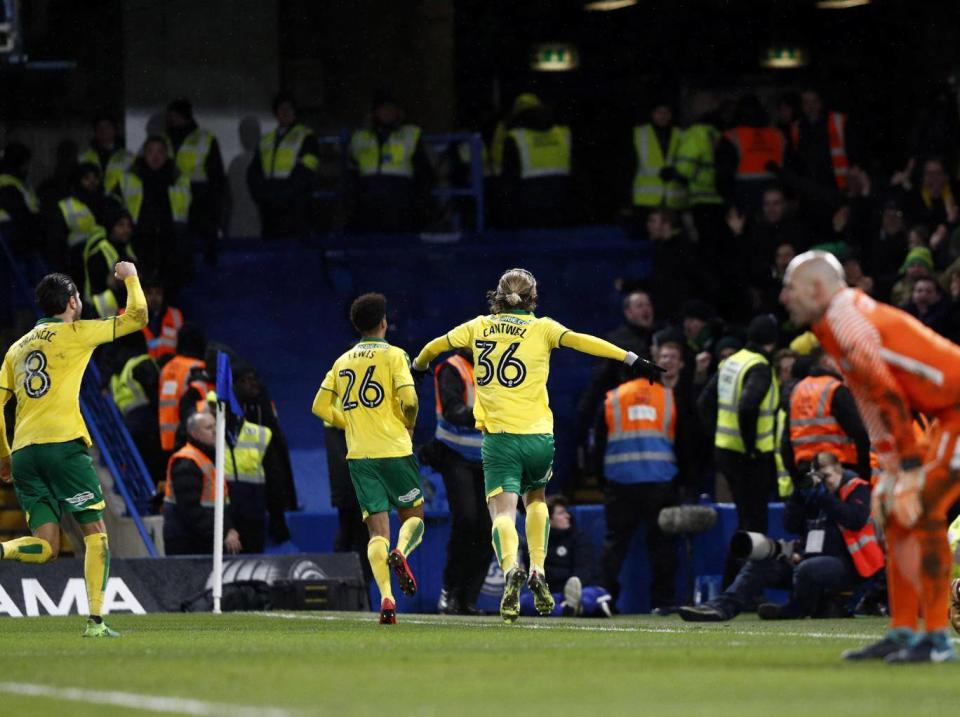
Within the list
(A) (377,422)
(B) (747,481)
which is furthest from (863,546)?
(A) (377,422)

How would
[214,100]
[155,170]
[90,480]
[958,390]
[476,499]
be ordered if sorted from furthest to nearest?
[214,100]
[155,170]
[476,499]
[90,480]
[958,390]

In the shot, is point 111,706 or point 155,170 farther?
point 155,170

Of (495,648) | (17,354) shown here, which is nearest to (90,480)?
(17,354)

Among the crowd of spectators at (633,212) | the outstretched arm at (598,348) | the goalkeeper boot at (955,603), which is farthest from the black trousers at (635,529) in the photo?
the goalkeeper boot at (955,603)

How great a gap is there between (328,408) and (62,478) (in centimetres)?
228

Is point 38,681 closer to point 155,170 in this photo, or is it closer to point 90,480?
point 90,480

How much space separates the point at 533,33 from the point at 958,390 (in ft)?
69.7

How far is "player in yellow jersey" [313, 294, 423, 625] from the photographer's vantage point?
14992mm

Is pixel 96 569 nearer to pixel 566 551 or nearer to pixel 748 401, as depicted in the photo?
pixel 566 551

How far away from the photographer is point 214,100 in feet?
88.9

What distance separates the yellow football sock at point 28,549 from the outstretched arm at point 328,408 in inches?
84.7

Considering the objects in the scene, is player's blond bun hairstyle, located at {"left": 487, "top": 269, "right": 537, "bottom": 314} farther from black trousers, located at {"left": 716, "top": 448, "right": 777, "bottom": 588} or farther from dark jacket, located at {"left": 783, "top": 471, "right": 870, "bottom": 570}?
black trousers, located at {"left": 716, "top": 448, "right": 777, "bottom": 588}

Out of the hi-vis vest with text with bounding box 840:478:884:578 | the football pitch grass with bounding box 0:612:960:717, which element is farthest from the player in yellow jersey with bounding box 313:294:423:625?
the hi-vis vest with text with bounding box 840:478:884:578

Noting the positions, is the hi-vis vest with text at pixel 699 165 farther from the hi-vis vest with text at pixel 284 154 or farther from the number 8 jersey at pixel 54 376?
the number 8 jersey at pixel 54 376
